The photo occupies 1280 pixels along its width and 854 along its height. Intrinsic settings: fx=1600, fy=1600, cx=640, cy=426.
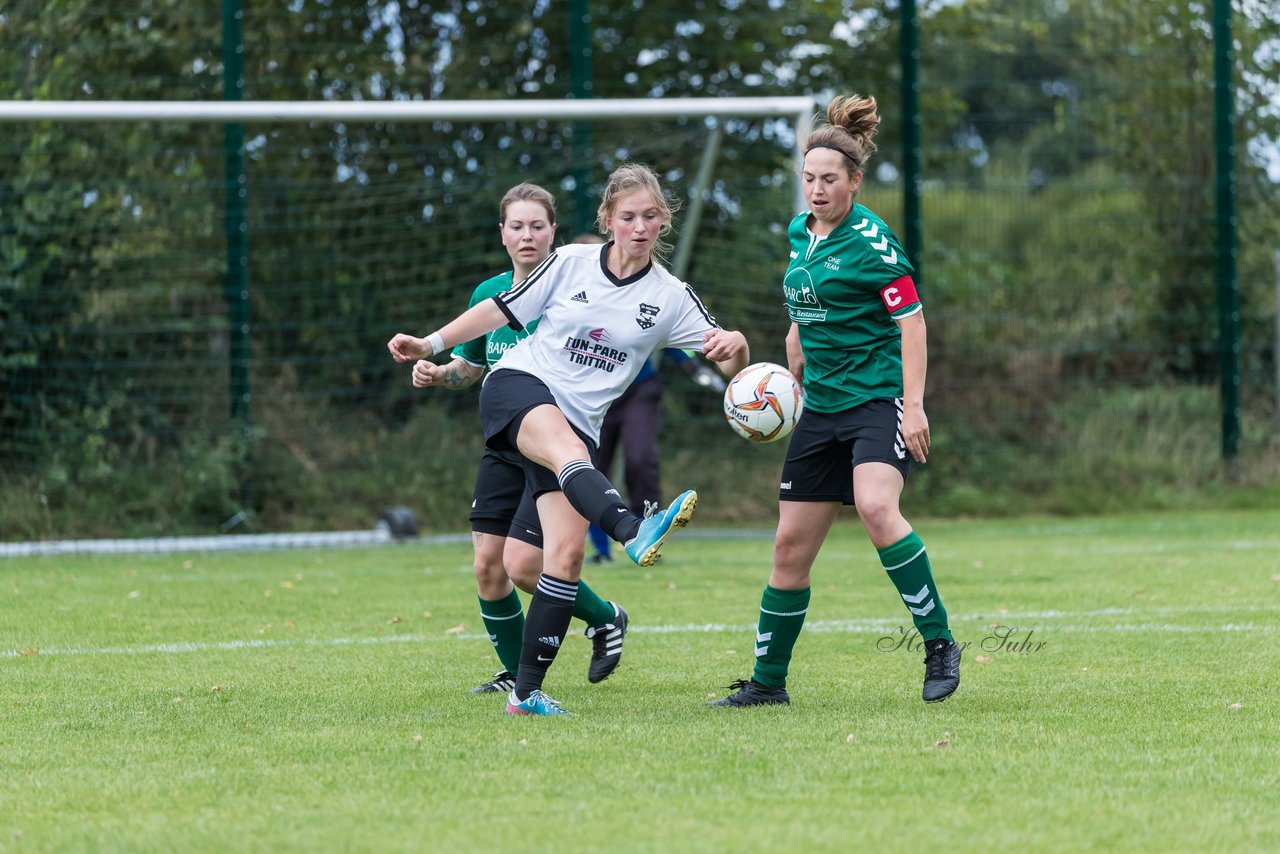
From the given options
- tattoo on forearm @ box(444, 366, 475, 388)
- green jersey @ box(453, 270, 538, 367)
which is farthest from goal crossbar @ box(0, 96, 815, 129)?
tattoo on forearm @ box(444, 366, 475, 388)

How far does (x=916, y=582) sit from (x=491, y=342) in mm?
1823

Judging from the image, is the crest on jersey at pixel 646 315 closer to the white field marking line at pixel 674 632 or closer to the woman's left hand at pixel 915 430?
the woman's left hand at pixel 915 430

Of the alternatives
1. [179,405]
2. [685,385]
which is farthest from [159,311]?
Result: [685,385]

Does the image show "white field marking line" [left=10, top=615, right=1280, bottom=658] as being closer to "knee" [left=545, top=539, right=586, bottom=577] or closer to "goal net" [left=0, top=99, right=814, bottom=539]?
"knee" [left=545, top=539, right=586, bottom=577]

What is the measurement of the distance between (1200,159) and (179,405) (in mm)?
9339

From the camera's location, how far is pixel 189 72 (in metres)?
13.3

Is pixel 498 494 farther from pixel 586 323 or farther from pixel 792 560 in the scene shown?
pixel 792 560

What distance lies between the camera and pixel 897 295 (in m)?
5.09

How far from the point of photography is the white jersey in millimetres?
5234

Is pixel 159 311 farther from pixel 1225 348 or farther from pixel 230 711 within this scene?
pixel 1225 348

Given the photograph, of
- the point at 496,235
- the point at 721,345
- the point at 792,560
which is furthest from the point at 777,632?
the point at 496,235

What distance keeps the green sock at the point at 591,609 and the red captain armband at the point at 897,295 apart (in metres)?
1.48

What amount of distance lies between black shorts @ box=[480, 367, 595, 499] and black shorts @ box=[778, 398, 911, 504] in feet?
2.23

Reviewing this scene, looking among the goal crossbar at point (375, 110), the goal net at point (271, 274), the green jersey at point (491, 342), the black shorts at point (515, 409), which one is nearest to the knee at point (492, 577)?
the black shorts at point (515, 409)
